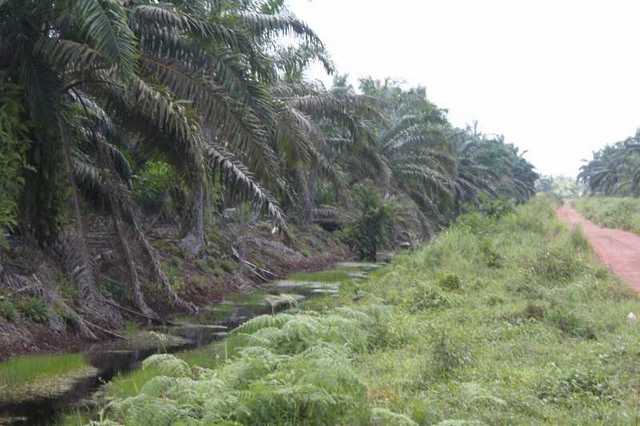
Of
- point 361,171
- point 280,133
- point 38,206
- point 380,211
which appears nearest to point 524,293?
point 280,133

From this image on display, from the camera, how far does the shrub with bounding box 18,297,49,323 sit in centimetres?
1084

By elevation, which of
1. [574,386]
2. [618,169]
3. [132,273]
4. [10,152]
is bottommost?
[574,386]

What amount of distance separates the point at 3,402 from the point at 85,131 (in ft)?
22.3

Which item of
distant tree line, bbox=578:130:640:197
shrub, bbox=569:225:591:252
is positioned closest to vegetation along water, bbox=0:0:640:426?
shrub, bbox=569:225:591:252

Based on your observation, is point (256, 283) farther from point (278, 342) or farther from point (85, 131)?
point (278, 342)

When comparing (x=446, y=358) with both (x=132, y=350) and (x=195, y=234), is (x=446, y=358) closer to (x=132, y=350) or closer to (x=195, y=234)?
(x=132, y=350)

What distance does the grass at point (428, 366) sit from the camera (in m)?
5.80

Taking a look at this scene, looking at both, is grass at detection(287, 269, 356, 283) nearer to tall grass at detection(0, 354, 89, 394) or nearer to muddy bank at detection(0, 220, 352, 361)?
muddy bank at detection(0, 220, 352, 361)

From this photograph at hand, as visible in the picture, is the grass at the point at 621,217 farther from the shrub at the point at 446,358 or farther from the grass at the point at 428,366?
the shrub at the point at 446,358

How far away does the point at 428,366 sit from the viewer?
25.5ft

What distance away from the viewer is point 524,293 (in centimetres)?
1352

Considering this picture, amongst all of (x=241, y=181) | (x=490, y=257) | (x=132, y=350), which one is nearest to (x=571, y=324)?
(x=241, y=181)

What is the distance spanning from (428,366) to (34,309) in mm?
6173

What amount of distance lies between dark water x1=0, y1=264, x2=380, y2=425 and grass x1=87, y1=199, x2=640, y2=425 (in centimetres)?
67
